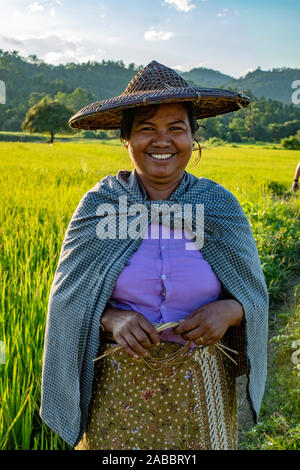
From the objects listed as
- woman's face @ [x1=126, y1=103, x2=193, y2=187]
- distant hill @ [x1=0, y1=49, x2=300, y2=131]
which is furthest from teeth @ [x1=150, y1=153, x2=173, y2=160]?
distant hill @ [x1=0, y1=49, x2=300, y2=131]

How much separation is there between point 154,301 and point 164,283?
0.06m

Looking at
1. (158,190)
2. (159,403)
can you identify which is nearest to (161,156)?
(158,190)

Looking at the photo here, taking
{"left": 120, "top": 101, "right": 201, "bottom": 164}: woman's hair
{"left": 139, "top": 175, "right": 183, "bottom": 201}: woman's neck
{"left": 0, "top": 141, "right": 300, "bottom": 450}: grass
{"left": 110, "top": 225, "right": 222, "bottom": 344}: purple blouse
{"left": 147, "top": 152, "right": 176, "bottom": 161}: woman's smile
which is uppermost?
{"left": 120, "top": 101, "right": 201, "bottom": 164}: woman's hair

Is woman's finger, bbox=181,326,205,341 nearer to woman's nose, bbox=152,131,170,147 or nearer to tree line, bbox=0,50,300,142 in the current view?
woman's nose, bbox=152,131,170,147

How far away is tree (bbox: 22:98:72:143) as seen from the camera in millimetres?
41500

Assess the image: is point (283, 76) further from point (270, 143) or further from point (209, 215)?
point (209, 215)

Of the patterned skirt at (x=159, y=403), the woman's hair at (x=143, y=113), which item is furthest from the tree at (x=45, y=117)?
the patterned skirt at (x=159, y=403)

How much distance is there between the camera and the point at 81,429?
1491mm

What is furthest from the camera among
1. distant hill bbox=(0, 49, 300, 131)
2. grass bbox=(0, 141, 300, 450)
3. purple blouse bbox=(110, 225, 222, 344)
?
distant hill bbox=(0, 49, 300, 131)

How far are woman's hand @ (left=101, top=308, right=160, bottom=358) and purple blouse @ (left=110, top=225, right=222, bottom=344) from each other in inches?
3.5

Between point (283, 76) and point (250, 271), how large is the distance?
81985 millimetres

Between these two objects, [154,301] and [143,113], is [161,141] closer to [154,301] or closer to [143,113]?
[143,113]

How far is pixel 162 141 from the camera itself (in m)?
1.45
